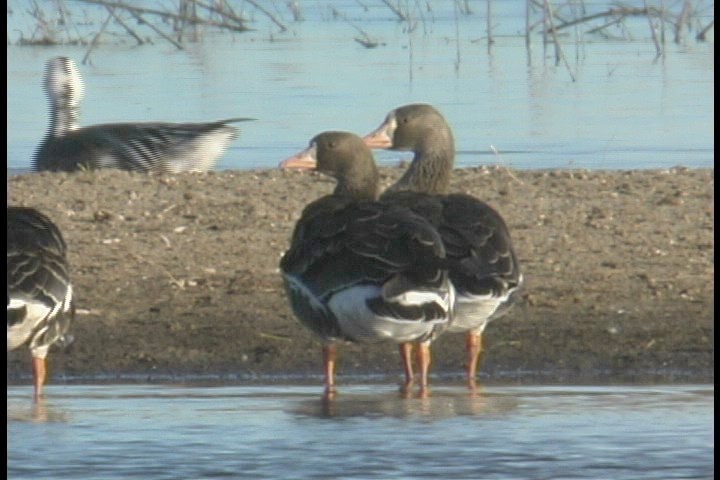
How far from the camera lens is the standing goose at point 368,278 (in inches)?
314

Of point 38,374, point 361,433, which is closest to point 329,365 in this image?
point 361,433

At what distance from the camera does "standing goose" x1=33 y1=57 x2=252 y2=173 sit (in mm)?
15242

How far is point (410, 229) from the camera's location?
8148mm

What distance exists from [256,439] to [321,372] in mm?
1555

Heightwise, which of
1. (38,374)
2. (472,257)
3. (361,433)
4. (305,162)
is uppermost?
(305,162)

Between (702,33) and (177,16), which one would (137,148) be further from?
(702,33)

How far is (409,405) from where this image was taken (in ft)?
27.1

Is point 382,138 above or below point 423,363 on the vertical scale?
above

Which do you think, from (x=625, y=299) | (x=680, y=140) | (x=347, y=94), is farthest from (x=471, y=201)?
(x=347, y=94)

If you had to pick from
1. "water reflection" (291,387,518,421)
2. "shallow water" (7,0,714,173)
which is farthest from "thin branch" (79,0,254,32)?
"water reflection" (291,387,518,421)

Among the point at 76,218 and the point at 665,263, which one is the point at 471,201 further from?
the point at 76,218

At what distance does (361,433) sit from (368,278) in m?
0.70

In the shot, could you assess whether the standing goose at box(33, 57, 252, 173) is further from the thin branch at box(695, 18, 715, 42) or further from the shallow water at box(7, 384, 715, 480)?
the thin branch at box(695, 18, 715, 42)

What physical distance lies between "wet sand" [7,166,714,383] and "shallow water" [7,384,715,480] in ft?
1.53
